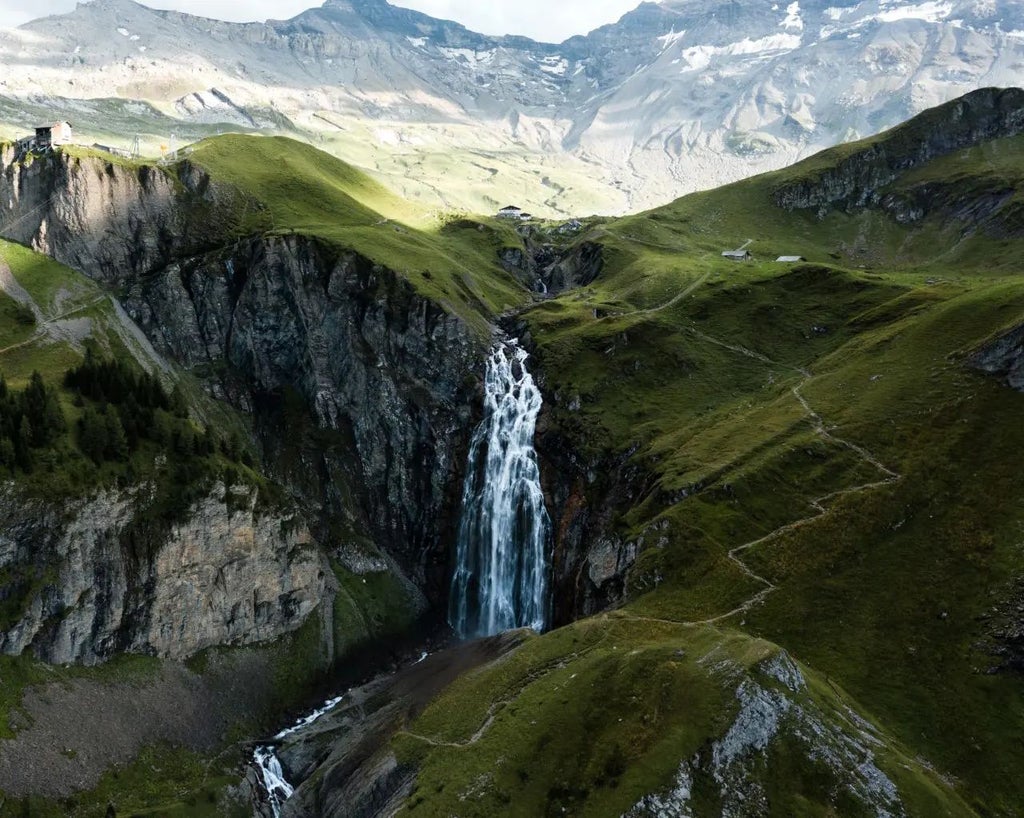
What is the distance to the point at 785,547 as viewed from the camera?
2443 inches

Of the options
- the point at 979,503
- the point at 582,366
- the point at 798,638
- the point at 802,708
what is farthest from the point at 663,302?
the point at 802,708

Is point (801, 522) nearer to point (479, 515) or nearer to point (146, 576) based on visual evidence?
point (479, 515)

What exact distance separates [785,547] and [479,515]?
43.4 metres

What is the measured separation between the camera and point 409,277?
111 meters

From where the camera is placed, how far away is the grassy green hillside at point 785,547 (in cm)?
4262

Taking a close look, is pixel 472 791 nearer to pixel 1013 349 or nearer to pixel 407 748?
pixel 407 748

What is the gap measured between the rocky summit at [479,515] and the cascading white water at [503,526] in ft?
1.55

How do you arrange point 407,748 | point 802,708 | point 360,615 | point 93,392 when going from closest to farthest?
point 802,708 < point 407,748 < point 93,392 < point 360,615

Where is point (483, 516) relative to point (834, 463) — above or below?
below

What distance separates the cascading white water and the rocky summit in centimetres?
47

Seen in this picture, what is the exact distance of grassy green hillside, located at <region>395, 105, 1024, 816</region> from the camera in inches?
1678

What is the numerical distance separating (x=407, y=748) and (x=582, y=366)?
6323 centimetres

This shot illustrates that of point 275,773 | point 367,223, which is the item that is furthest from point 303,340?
point 275,773

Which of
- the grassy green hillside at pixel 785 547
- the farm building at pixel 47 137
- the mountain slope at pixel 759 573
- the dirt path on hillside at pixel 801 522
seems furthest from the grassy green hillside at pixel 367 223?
the dirt path on hillside at pixel 801 522
